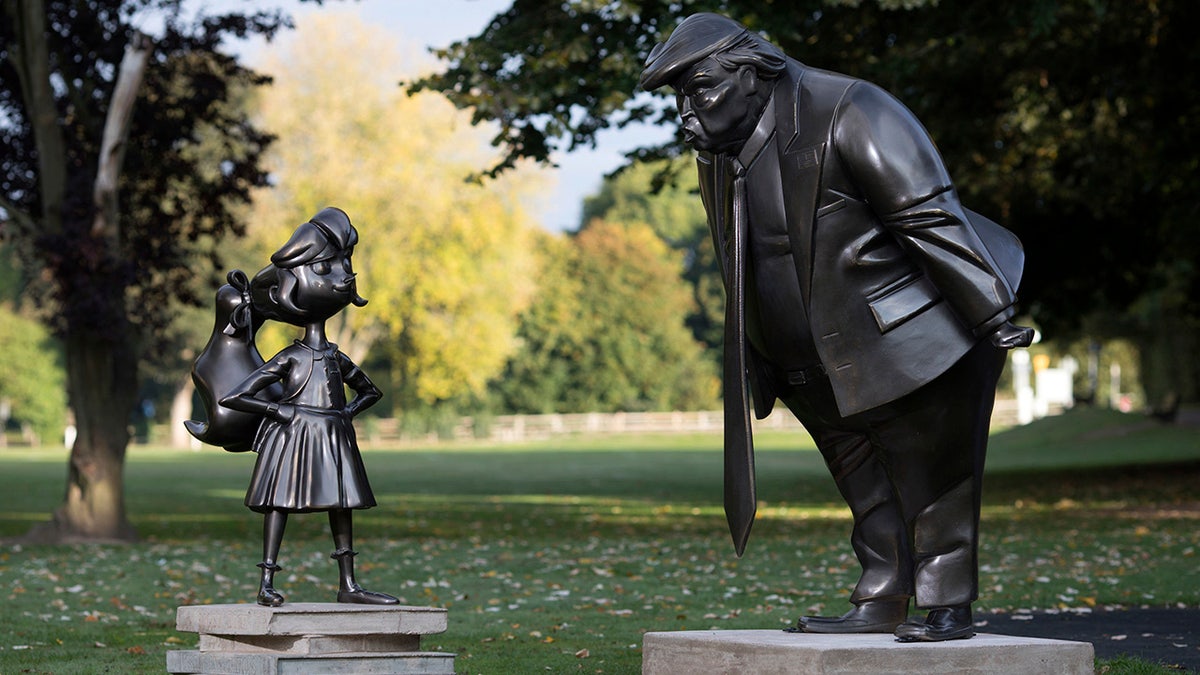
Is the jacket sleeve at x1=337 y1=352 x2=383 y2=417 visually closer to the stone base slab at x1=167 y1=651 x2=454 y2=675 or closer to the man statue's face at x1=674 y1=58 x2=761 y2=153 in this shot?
the stone base slab at x1=167 y1=651 x2=454 y2=675

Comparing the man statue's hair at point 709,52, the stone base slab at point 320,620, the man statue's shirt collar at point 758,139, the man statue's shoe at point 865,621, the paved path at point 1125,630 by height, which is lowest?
the paved path at point 1125,630

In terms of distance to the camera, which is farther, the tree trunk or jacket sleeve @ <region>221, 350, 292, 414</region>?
the tree trunk

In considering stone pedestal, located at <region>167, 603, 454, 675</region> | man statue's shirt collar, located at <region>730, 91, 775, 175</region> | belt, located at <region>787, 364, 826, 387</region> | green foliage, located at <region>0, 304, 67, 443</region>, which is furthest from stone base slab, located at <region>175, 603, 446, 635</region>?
green foliage, located at <region>0, 304, 67, 443</region>

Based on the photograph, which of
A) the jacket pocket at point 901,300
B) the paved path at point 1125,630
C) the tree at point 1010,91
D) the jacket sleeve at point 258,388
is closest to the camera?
the jacket pocket at point 901,300

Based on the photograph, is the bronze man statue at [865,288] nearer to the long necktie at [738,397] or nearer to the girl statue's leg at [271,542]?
the long necktie at [738,397]

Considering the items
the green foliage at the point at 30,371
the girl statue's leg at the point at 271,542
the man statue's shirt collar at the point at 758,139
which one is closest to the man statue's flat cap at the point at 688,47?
the man statue's shirt collar at the point at 758,139

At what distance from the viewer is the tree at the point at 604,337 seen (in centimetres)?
7462

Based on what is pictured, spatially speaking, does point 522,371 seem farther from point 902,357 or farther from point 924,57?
point 902,357

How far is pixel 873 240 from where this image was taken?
561 centimetres

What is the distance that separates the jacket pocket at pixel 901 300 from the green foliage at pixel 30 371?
67729mm

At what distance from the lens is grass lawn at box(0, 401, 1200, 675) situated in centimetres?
1008

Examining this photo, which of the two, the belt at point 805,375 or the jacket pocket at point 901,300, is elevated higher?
the jacket pocket at point 901,300

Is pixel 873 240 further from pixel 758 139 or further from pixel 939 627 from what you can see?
A: pixel 939 627

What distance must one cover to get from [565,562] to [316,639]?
8.55 metres
